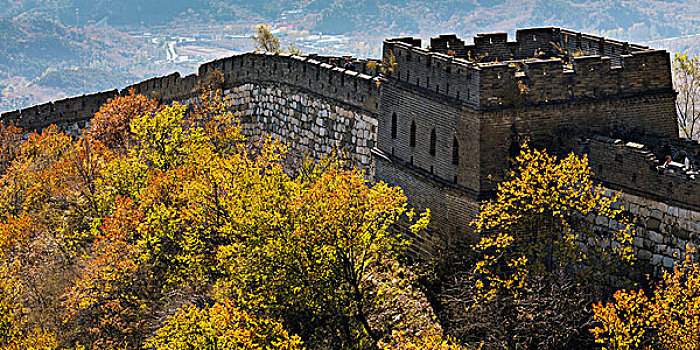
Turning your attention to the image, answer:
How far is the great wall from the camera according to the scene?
26.4 m

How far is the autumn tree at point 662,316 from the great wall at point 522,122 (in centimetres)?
95

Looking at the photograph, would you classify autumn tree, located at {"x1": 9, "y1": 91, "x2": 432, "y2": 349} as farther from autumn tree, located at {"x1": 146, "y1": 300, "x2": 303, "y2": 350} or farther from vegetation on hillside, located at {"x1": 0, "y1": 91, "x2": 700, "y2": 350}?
autumn tree, located at {"x1": 146, "y1": 300, "x2": 303, "y2": 350}

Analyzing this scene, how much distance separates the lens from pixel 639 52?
2822cm

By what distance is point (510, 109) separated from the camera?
2834cm

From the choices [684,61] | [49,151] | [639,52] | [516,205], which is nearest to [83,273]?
[49,151]

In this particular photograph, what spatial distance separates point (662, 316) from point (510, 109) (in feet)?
23.8

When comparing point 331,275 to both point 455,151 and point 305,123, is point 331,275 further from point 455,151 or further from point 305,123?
point 305,123

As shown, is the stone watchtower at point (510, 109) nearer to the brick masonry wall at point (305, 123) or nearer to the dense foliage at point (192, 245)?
the dense foliage at point (192, 245)

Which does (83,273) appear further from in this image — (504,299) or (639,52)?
(639,52)

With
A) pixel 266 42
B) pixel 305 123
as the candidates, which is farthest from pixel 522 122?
pixel 266 42

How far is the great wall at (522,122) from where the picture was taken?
26391 mm

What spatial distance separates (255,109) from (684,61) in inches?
746

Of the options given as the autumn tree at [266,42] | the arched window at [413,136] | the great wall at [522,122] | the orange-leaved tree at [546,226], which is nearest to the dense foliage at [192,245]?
the great wall at [522,122]

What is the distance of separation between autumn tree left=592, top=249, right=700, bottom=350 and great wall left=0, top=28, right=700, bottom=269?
0.95 m
